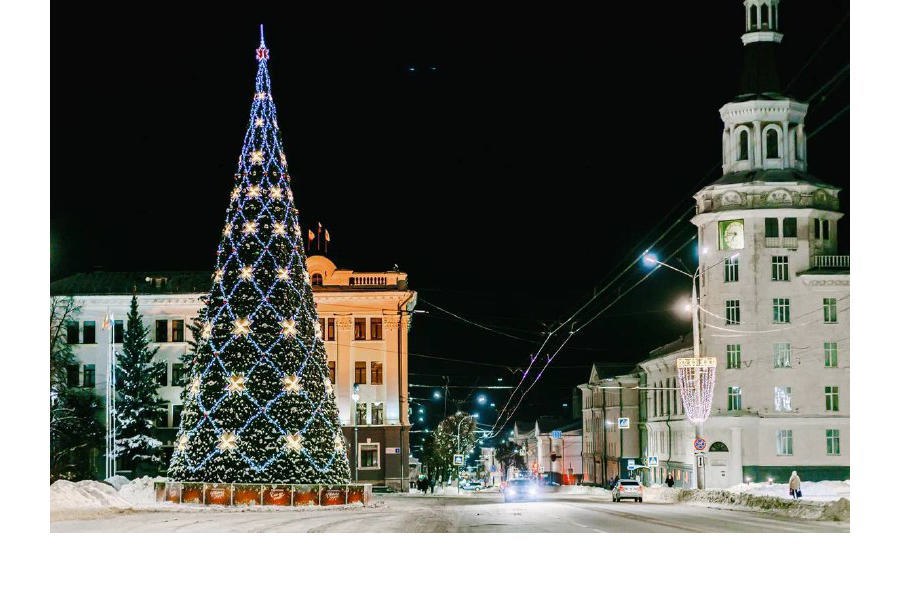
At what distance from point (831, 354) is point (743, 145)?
37.2 feet

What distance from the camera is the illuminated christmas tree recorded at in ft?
119

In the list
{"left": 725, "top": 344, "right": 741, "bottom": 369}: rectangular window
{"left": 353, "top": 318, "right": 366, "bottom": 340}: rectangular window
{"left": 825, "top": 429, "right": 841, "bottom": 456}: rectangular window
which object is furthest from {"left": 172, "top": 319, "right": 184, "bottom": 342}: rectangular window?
{"left": 825, "top": 429, "right": 841, "bottom": 456}: rectangular window

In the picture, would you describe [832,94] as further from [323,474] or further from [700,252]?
[700,252]

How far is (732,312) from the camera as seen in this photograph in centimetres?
6438

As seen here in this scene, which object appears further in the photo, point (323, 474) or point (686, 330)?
point (686, 330)

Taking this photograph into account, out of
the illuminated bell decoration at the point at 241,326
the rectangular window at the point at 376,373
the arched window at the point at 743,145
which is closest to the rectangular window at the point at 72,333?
the rectangular window at the point at 376,373

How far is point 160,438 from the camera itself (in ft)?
230

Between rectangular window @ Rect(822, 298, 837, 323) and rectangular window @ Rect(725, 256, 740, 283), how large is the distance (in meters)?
4.56

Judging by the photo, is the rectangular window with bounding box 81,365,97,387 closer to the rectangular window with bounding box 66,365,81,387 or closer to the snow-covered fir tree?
the rectangular window with bounding box 66,365,81,387

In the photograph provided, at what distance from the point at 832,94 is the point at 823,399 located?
34.3 metres

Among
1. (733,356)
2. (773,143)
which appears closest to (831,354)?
(733,356)

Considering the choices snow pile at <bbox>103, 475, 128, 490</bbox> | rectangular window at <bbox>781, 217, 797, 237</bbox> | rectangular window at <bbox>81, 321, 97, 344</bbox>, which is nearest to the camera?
snow pile at <bbox>103, 475, 128, 490</bbox>

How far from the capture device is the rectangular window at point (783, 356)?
2466 inches
